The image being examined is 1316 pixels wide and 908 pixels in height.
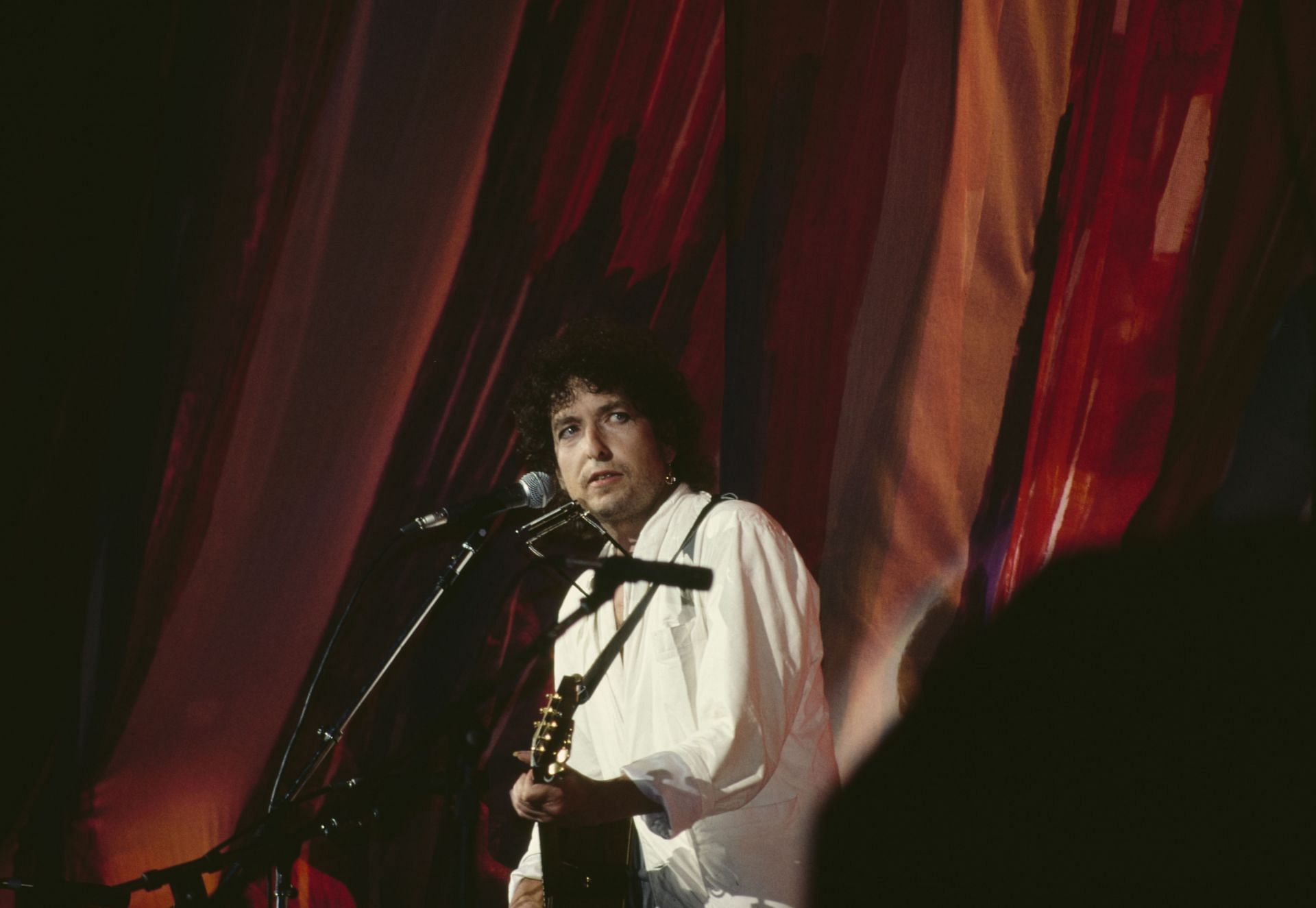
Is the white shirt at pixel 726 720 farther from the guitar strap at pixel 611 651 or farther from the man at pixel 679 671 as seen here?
the guitar strap at pixel 611 651

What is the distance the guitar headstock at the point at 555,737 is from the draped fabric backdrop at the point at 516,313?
986 mm

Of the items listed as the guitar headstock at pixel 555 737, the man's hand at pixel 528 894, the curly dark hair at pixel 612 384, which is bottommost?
the man's hand at pixel 528 894

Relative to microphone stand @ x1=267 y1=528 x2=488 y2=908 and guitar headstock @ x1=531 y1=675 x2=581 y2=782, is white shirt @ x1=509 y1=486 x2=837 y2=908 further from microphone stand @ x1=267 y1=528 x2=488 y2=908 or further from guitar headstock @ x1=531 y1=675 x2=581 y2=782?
microphone stand @ x1=267 y1=528 x2=488 y2=908

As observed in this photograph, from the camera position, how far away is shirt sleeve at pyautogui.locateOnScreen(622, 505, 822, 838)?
1710 mm

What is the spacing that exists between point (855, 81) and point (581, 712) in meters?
1.90

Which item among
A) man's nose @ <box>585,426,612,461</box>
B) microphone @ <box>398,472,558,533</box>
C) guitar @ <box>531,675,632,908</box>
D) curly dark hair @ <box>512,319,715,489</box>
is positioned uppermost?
curly dark hair @ <box>512,319,715,489</box>

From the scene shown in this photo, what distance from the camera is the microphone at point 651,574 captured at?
1464mm

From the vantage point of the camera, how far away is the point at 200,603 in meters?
2.84

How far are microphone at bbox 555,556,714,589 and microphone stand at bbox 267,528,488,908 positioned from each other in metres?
0.46

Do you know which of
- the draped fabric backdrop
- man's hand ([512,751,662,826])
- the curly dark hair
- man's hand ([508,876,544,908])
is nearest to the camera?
man's hand ([512,751,662,826])

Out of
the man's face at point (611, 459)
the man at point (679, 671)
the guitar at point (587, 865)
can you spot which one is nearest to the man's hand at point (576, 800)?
the man at point (679, 671)

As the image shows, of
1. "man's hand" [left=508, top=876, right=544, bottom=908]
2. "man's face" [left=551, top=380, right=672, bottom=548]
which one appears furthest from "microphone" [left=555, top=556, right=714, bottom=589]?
"man's hand" [left=508, top=876, right=544, bottom=908]

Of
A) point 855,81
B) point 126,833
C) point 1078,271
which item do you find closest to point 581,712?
point 126,833

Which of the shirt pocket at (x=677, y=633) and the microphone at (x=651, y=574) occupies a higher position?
the microphone at (x=651, y=574)
